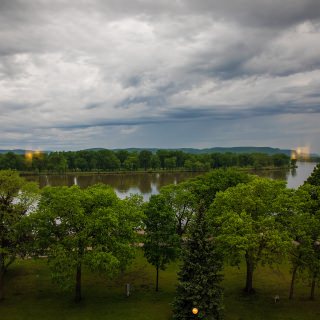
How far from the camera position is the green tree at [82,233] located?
26141 mm

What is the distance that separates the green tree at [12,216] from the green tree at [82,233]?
1739 millimetres

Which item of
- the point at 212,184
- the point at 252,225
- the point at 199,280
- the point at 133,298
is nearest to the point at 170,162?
the point at 212,184

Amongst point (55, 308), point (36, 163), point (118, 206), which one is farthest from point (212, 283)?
point (36, 163)

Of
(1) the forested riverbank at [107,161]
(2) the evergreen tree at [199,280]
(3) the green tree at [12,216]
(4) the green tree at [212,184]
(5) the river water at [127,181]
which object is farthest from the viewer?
(1) the forested riverbank at [107,161]

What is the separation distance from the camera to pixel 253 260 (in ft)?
88.9

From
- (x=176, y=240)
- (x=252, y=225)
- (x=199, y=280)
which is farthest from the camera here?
(x=176, y=240)

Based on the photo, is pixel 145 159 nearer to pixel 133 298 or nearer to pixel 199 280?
pixel 133 298

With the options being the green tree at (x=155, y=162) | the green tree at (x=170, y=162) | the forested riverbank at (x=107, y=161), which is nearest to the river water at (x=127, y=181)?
the forested riverbank at (x=107, y=161)

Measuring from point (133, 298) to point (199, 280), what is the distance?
8566 millimetres

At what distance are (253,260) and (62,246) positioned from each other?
15.7 m

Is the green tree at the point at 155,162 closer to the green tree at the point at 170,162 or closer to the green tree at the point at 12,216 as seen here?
the green tree at the point at 170,162

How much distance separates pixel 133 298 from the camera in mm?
29688

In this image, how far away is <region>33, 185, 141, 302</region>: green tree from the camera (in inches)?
1029

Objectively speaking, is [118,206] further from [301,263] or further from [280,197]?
[301,263]
